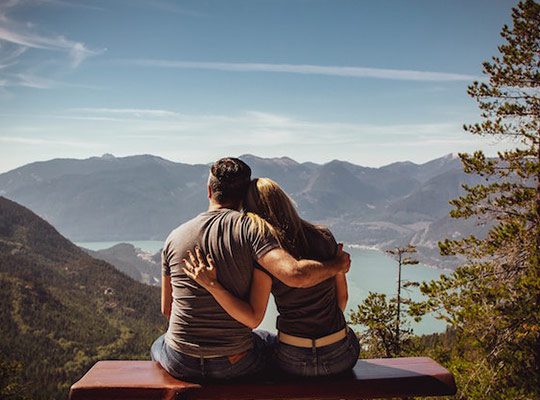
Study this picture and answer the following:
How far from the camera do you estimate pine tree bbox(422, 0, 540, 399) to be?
9469mm

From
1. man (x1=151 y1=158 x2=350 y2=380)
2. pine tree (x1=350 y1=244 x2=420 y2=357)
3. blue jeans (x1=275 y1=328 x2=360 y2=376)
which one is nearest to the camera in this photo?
man (x1=151 y1=158 x2=350 y2=380)

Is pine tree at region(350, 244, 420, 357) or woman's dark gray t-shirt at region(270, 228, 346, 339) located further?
pine tree at region(350, 244, 420, 357)

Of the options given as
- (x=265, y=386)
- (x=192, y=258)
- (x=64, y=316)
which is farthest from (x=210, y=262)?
(x=64, y=316)

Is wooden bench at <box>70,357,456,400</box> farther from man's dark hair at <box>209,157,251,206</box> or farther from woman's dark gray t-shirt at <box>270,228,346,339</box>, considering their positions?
man's dark hair at <box>209,157,251,206</box>

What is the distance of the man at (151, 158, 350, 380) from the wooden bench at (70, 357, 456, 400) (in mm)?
89

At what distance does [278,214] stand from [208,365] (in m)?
1.09

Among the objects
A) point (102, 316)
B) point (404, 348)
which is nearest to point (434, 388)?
point (404, 348)

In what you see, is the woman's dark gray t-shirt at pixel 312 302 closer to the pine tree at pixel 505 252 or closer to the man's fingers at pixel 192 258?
the man's fingers at pixel 192 258

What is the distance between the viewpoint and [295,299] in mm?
3209

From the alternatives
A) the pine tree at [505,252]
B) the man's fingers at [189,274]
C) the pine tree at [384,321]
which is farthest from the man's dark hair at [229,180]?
the pine tree at [384,321]

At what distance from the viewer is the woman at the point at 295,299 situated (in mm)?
3012

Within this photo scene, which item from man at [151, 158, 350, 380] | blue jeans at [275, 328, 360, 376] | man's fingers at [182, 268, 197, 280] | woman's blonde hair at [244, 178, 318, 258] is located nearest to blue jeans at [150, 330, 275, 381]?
man at [151, 158, 350, 380]

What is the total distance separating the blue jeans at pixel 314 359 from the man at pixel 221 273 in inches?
6.8

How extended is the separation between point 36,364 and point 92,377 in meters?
125
